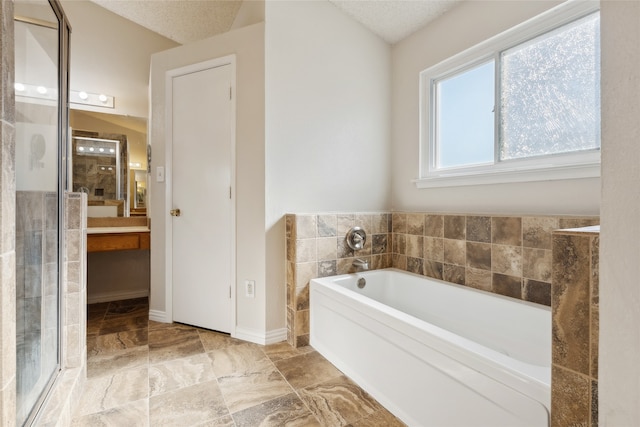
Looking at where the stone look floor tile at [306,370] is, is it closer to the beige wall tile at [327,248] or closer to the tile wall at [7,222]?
the beige wall tile at [327,248]

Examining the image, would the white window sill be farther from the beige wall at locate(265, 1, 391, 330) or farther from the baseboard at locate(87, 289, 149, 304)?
the baseboard at locate(87, 289, 149, 304)

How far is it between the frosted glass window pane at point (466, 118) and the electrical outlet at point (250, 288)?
1646 millimetres

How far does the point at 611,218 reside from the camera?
0.42 m

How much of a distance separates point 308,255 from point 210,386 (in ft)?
3.06

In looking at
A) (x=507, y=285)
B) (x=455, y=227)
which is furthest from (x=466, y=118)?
(x=507, y=285)

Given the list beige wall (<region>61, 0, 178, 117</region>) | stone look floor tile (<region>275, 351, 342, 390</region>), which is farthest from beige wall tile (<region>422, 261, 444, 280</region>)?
beige wall (<region>61, 0, 178, 117</region>)

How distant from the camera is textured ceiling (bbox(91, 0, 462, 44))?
7.39 feet

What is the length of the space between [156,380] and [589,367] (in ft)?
6.15

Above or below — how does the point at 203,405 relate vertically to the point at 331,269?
below

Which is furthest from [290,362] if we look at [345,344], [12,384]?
[12,384]

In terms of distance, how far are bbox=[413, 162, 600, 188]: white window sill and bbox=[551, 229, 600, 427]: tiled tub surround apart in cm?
105

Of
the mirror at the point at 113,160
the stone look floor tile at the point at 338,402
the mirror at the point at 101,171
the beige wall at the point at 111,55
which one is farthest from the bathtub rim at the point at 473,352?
the beige wall at the point at 111,55

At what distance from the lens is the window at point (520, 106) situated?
1.58 metres

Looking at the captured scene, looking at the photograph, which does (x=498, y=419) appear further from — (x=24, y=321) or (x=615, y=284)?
(x=24, y=321)
